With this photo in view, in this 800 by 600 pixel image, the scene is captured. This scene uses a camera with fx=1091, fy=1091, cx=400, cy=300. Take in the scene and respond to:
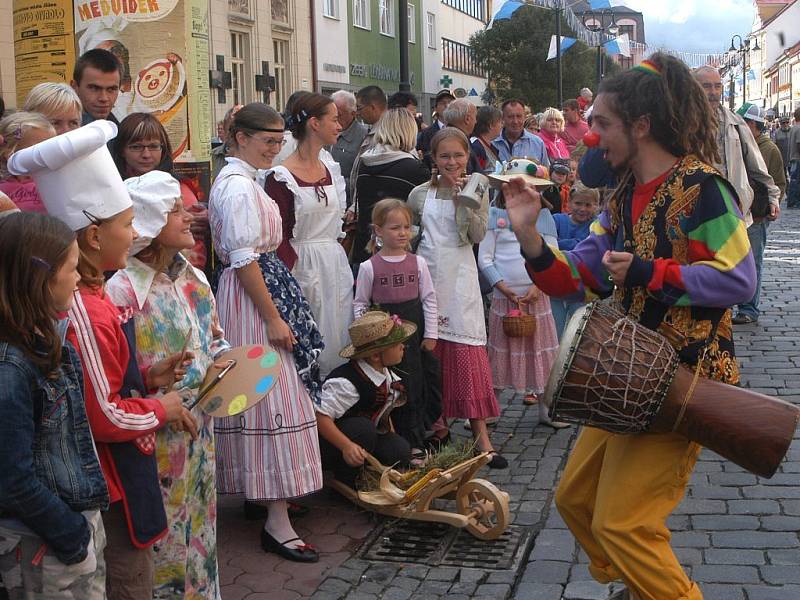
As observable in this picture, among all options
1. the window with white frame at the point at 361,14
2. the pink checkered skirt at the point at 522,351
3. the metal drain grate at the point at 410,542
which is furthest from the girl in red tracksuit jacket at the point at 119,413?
the window with white frame at the point at 361,14

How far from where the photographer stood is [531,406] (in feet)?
27.0

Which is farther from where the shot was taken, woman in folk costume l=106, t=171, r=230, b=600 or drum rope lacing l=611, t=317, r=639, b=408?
woman in folk costume l=106, t=171, r=230, b=600

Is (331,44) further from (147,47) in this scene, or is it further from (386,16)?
(147,47)

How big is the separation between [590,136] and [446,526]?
2519mm

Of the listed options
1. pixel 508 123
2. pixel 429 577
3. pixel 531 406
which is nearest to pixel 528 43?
pixel 508 123

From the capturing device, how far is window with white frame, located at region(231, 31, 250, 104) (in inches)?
1133

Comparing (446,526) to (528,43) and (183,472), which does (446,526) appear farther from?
(528,43)

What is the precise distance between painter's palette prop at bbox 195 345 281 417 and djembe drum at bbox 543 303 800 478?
1018 mm

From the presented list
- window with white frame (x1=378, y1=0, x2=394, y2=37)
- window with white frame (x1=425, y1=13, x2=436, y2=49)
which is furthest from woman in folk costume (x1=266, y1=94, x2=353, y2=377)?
window with white frame (x1=425, y1=13, x2=436, y2=49)

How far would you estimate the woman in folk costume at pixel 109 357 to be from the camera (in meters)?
3.24

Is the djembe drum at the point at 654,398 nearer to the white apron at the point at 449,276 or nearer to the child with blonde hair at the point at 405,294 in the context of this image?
the child with blonde hair at the point at 405,294

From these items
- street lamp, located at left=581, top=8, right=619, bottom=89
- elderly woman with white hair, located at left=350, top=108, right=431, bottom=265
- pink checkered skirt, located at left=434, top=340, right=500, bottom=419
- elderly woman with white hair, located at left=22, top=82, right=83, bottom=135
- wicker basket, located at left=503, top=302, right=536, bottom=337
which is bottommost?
pink checkered skirt, located at left=434, top=340, right=500, bottom=419

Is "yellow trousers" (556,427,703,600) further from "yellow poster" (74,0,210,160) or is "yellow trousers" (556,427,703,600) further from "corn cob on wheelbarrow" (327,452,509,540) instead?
"yellow poster" (74,0,210,160)

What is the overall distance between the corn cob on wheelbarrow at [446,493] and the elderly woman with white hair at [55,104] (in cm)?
233
